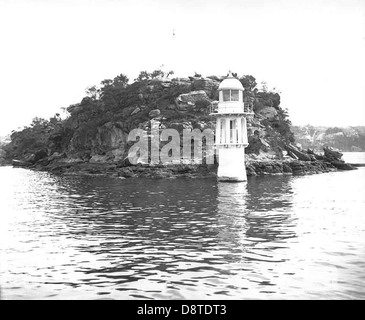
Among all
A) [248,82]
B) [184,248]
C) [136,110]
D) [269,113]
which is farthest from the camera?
[248,82]

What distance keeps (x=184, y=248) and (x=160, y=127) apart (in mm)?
56820

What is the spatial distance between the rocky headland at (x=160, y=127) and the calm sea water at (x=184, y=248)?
101ft

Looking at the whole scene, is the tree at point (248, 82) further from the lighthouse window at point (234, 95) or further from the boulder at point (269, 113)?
the lighthouse window at point (234, 95)

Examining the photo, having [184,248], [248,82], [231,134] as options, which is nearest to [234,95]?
[231,134]

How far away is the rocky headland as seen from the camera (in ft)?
233

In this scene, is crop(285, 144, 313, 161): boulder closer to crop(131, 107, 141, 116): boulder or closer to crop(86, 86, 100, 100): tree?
crop(131, 107, 141, 116): boulder

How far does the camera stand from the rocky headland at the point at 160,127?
2798 inches

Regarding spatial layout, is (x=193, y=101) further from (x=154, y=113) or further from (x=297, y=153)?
(x=297, y=153)

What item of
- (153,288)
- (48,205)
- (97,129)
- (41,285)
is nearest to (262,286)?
(153,288)

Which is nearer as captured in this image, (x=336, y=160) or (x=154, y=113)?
(x=154, y=113)

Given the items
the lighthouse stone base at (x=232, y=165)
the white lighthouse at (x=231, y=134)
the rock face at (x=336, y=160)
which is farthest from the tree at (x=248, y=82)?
the lighthouse stone base at (x=232, y=165)

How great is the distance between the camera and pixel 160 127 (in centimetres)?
7662

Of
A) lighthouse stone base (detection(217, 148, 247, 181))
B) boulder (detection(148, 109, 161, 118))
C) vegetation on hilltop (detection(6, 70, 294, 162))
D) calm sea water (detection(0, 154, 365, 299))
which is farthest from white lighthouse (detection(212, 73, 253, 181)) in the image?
boulder (detection(148, 109, 161, 118))

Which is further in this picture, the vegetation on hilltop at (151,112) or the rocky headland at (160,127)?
the vegetation on hilltop at (151,112)
